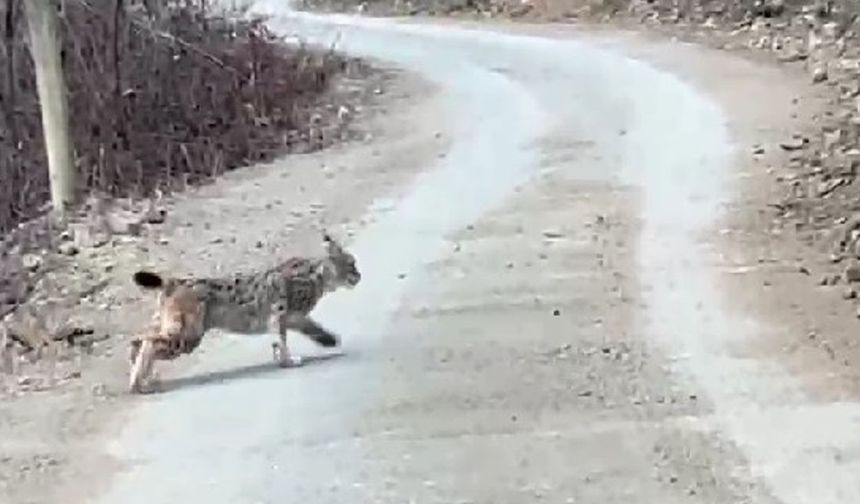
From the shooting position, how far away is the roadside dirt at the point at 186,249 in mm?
8102

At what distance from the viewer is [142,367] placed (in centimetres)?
898

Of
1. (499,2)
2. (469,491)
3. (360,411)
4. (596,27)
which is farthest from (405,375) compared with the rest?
(499,2)

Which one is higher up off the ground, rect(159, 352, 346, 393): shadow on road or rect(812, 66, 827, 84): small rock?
rect(159, 352, 346, 393): shadow on road

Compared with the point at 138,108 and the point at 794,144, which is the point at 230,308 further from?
the point at 138,108

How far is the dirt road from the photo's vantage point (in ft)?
24.0

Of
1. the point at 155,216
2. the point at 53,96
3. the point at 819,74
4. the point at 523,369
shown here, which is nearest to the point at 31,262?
the point at 155,216

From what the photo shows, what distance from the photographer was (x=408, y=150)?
18656mm

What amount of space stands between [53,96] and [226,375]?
669cm

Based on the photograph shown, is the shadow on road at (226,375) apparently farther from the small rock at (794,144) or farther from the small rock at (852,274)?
the small rock at (794,144)

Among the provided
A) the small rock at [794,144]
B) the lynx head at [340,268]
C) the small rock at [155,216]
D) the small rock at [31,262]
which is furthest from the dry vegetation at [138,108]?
the lynx head at [340,268]

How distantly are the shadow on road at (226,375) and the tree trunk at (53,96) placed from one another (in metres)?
6.06

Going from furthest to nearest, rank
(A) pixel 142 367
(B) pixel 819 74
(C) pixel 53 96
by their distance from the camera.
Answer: (B) pixel 819 74 → (C) pixel 53 96 → (A) pixel 142 367

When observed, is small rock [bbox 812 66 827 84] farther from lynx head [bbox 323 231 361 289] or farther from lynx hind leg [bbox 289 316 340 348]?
lynx hind leg [bbox 289 316 340 348]

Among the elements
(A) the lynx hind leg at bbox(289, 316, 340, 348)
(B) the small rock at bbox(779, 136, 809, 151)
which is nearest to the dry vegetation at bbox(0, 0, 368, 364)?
(A) the lynx hind leg at bbox(289, 316, 340, 348)
